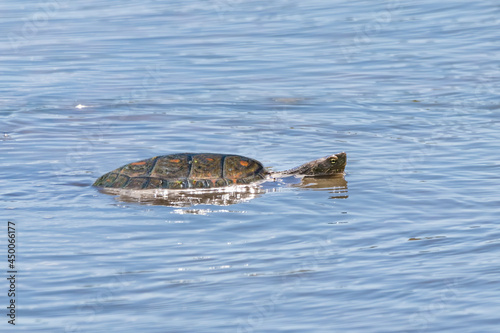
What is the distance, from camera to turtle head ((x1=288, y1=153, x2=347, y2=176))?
998 centimetres

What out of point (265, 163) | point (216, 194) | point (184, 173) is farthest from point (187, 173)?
point (265, 163)

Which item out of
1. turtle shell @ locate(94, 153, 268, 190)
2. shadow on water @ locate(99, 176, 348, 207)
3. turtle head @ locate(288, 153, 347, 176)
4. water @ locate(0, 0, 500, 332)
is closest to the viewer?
water @ locate(0, 0, 500, 332)

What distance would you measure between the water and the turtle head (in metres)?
0.22

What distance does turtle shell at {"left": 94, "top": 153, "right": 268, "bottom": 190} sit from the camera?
9453mm

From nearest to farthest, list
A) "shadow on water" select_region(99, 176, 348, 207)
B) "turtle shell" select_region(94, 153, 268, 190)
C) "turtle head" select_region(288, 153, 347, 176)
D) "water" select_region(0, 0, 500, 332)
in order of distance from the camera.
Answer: "water" select_region(0, 0, 500, 332)
"shadow on water" select_region(99, 176, 348, 207)
"turtle shell" select_region(94, 153, 268, 190)
"turtle head" select_region(288, 153, 347, 176)

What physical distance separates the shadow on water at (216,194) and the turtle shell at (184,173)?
0.07m

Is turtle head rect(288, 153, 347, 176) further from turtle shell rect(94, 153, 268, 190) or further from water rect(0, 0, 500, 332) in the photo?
turtle shell rect(94, 153, 268, 190)

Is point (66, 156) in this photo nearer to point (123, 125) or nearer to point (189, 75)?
point (123, 125)

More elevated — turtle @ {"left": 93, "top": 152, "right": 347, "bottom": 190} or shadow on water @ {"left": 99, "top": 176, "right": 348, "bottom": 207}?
turtle @ {"left": 93, "top": 152, "right": 347, "bottom": 190}

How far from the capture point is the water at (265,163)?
604 cm

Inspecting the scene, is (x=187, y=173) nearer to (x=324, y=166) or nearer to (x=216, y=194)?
(x=216, y=194)

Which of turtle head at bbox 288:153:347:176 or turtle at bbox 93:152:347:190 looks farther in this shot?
turtle head at bbox 288:153:347:176

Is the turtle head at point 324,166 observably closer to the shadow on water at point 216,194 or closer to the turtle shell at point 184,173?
the shadow on water at point 216,194

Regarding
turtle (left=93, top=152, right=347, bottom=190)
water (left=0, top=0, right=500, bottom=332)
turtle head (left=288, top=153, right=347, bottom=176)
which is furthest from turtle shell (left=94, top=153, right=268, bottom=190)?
turtle head (left=288, top=153, right=347, bottom=176)
